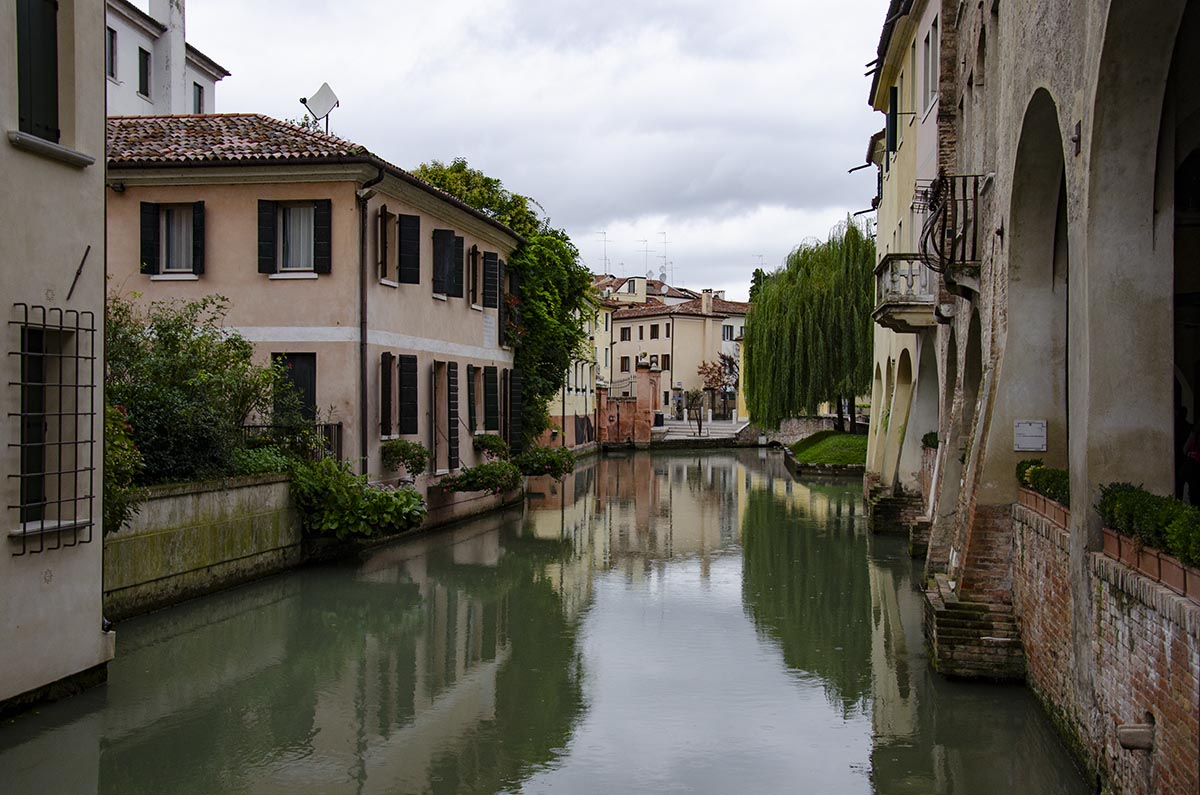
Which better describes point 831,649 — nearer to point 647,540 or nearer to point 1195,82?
point 1195,82

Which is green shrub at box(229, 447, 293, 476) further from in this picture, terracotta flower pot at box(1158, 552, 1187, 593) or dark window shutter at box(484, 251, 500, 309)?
terracotta flower pot at box(1158, 552, 1187, 593)

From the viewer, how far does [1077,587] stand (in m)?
8.44

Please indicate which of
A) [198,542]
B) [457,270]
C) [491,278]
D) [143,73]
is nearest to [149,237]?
[457,270]

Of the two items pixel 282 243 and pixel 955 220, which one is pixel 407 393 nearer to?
pixel 282 243

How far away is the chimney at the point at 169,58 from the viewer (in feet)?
120

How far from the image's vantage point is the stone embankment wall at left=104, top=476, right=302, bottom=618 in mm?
13641

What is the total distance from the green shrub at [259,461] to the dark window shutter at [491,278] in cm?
1036

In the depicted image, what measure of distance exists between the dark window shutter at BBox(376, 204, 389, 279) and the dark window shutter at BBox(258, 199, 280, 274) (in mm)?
1809

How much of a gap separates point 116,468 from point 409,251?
10.7m

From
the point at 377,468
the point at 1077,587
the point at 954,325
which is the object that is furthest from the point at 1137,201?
the point at 377,468

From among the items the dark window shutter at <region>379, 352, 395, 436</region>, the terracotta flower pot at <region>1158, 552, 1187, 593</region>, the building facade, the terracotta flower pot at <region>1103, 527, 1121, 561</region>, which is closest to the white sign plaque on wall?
the terracotta flower pot at <region>1103, 527, 1121, 561</region>

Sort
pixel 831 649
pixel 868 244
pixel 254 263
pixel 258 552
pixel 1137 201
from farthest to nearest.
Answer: pixel 868 244 → pixel 254 263 → pixel 258 552 → pixel 831 649 → pixel 1137 201

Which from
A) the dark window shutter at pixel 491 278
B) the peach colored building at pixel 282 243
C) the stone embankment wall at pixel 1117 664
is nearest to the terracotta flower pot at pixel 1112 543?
the stone embankment wall at pixel 1117 664

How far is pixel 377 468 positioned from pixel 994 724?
1340cm
